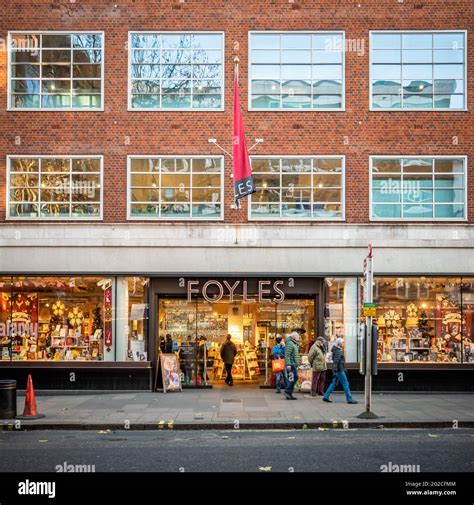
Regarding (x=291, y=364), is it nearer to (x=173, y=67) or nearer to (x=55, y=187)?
(x=55, y=187)

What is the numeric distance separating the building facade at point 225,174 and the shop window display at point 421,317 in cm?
4

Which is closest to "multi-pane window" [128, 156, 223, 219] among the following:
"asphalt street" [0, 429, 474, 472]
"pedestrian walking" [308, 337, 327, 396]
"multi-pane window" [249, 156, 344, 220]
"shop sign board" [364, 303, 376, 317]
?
"multi-pane window" [249, 156, 344, 220]

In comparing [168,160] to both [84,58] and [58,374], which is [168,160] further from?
[58,374]

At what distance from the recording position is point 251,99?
22484mm

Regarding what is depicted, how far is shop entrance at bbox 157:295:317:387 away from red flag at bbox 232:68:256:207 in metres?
3.55

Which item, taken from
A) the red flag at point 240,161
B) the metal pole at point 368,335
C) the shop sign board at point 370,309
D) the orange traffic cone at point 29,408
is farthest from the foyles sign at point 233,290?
the orange traffic cone at point 29,408

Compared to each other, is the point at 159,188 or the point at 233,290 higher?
the point at 159,188

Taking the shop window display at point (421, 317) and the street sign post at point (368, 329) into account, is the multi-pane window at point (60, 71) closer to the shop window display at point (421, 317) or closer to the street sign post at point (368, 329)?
the shop window display at point (421, 317)

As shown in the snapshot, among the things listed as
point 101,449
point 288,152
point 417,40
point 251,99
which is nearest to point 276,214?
point 288,152

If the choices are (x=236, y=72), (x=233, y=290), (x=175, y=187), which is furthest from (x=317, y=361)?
(x=236, y=72)

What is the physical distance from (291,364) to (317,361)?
34.9 inches

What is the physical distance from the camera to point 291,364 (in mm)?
19766

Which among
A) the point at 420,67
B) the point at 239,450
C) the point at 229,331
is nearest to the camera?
Result: the point at 239,450

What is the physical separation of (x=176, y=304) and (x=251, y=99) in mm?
6613
